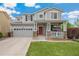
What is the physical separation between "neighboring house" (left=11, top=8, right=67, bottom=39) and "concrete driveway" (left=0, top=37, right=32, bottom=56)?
0.37 meters

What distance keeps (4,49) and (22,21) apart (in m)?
1.58

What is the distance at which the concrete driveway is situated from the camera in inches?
296

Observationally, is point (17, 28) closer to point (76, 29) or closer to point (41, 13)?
point (41, 13)

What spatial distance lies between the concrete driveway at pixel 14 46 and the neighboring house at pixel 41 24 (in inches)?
14.4

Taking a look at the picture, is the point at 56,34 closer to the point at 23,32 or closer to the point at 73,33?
the point at 73,33

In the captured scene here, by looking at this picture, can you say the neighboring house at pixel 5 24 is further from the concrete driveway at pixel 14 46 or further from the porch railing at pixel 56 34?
the porch railing at pixel 56 34

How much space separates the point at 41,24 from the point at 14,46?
1605 mm

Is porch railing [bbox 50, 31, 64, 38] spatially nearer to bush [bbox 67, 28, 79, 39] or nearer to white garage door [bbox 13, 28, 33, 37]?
bush [bbox 67, 28, 79, 39]

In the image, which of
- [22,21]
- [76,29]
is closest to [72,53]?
[76,29]

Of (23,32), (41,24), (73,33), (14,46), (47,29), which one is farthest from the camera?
(23,32)

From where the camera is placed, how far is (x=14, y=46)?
847 cm

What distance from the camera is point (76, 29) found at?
9.06 m

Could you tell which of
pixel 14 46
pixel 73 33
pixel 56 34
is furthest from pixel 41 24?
pixel 14 46

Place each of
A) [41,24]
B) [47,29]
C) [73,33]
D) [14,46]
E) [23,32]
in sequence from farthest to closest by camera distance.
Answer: [23,32] < [41,24] < [73,33] < [47,29] < [14,46]
